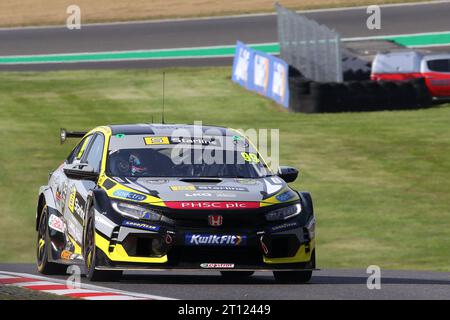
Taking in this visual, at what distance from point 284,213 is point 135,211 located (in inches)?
49.0

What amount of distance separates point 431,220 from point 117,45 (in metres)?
22.9

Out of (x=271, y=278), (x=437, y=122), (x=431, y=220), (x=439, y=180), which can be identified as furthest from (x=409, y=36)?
(x=271, y=278)

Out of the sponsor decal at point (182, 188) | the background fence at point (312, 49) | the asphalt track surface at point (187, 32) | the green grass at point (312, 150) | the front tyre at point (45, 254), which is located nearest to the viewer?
the sponsor decal at point (182, 188)

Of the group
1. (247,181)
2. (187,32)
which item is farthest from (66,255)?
(187,32)

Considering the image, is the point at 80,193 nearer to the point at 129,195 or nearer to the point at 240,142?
the point at 129,195

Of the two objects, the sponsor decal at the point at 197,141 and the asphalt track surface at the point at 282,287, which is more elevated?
the sponsor decal at the point at 197,141

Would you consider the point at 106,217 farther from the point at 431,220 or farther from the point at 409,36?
the point at 409,36

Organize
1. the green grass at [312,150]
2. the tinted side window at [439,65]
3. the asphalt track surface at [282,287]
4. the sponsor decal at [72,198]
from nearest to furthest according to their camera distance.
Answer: the asphalt track surface at [282,287]
the sponsor decal at [72,198]
the green grass at [312,150]
the tinted side window at [439,65]

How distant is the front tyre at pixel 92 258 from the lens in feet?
36.0

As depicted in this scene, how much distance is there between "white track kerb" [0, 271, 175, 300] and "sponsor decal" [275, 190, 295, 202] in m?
1.72

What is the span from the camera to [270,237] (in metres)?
10.9

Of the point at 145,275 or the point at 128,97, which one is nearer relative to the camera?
the point at 145,275

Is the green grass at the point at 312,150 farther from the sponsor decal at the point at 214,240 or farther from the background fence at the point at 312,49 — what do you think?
the sponsor decal at the point at 214,240

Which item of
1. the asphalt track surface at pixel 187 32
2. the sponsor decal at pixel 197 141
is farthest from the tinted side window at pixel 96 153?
the asphalt track surface at pixel 187 32
